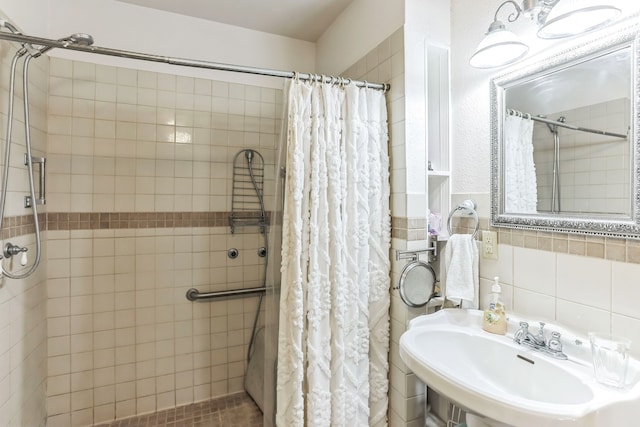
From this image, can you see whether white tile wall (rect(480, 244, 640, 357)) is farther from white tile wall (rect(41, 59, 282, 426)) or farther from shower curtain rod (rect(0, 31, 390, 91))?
white tile wall (rect(41, 59, 282, 426))

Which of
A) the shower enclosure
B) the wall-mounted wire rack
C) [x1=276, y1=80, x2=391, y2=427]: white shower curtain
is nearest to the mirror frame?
[x1=276, y1=80, x2=391, y2=427]: white shower curtain

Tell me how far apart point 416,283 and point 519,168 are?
72 centimetres

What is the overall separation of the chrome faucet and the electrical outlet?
13.3 inches

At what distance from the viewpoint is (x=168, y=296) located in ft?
7.41

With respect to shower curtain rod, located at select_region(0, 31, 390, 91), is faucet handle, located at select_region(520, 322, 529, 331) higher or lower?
lower

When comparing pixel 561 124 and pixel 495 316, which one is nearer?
pixel 561 124

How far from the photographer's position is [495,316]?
1.42m

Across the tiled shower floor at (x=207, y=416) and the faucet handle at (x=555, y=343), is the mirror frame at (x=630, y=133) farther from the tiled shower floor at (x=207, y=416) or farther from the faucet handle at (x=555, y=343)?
the tiled shower floor at (x=207, y=416)

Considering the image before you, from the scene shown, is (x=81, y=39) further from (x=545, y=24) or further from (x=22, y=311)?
(x=545, y=24)

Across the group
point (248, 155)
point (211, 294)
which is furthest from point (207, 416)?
point (248, 155)

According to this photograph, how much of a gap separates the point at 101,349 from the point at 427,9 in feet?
9.18

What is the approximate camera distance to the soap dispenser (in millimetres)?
1405

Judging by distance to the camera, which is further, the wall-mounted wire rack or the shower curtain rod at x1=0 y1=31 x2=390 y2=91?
the wall-mounted wire rack

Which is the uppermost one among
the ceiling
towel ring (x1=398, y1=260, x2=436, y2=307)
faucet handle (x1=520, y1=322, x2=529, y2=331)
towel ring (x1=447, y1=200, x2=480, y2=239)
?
the ceiling
